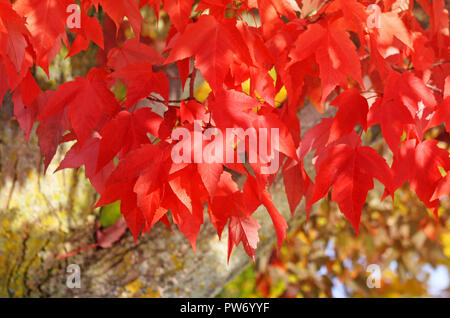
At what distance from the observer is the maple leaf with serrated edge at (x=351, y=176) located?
0.80 metres

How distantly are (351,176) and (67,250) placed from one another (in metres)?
0.98

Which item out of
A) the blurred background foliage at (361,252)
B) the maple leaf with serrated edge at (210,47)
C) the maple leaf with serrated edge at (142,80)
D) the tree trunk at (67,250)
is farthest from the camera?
the blurred background foliage at (361,252)

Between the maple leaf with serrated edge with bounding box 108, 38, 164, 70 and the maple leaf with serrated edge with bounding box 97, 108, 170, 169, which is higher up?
the maple leaf with serrated edge with bounding box 108, 38, 164, 70

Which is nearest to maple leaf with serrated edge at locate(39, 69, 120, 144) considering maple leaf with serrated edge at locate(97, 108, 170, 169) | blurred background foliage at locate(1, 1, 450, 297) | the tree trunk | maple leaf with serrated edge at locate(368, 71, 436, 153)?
maple leaf with serrated edge at locate(97, 108, 170, 169)

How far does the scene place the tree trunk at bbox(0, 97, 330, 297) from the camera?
140cm

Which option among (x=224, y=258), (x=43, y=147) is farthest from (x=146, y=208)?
(x=224, y=258)

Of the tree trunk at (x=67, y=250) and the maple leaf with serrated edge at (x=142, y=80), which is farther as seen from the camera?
the tree trunk at (x=67, y=250)

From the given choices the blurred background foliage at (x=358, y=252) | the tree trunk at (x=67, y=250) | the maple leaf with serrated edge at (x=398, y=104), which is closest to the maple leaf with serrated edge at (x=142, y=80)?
the maple leaf with serrated edge at (x=398, y=104)

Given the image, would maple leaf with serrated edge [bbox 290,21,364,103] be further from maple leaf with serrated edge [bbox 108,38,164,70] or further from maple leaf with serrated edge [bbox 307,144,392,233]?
maple leaf with serrated edge [bbox 108,38,164,70]

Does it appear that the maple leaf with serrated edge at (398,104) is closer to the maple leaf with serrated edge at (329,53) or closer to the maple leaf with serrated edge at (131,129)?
the maple leaf with serrated edge at (329,53)

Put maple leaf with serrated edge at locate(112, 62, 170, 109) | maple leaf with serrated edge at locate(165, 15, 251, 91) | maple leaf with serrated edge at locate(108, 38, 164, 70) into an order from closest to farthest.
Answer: maple leaf with serrated edge at locate(165, 15, 251, 91) → maple leaf with serrated edge at locate(112, 62, 170, 109) → maple leaf with serrated edge at locate(108, 38, 164, 70)

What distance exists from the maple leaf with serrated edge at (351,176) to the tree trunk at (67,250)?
0.55 metres

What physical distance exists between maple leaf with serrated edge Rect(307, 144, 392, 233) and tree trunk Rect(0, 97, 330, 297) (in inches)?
21.7
